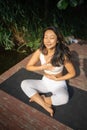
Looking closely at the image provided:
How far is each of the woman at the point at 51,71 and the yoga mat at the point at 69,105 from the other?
3.4 inches

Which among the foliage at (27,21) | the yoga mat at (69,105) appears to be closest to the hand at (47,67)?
the yoga mat at (69,105)

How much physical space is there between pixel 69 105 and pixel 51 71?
521 millimetres

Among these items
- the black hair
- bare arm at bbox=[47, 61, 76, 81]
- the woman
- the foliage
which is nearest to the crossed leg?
the woman

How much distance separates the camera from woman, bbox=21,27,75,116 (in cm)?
232

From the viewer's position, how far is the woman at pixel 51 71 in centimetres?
232

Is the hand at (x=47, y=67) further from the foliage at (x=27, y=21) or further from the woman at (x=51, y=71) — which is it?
the foliage at (x=27, y=21)

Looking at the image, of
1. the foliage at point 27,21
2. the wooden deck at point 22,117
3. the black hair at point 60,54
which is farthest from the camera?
the foliage at point 27,21

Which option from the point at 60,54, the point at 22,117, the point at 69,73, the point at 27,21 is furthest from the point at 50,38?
the point at 27,21

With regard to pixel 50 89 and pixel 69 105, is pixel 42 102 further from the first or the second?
pixel 69 105

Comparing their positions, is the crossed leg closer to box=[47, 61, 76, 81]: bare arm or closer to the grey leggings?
the grey leggings

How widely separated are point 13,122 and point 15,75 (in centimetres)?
109

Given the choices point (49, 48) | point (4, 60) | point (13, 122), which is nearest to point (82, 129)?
point (13, 122)

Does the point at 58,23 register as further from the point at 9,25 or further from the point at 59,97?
the point at 59,97

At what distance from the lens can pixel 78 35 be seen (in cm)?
532
